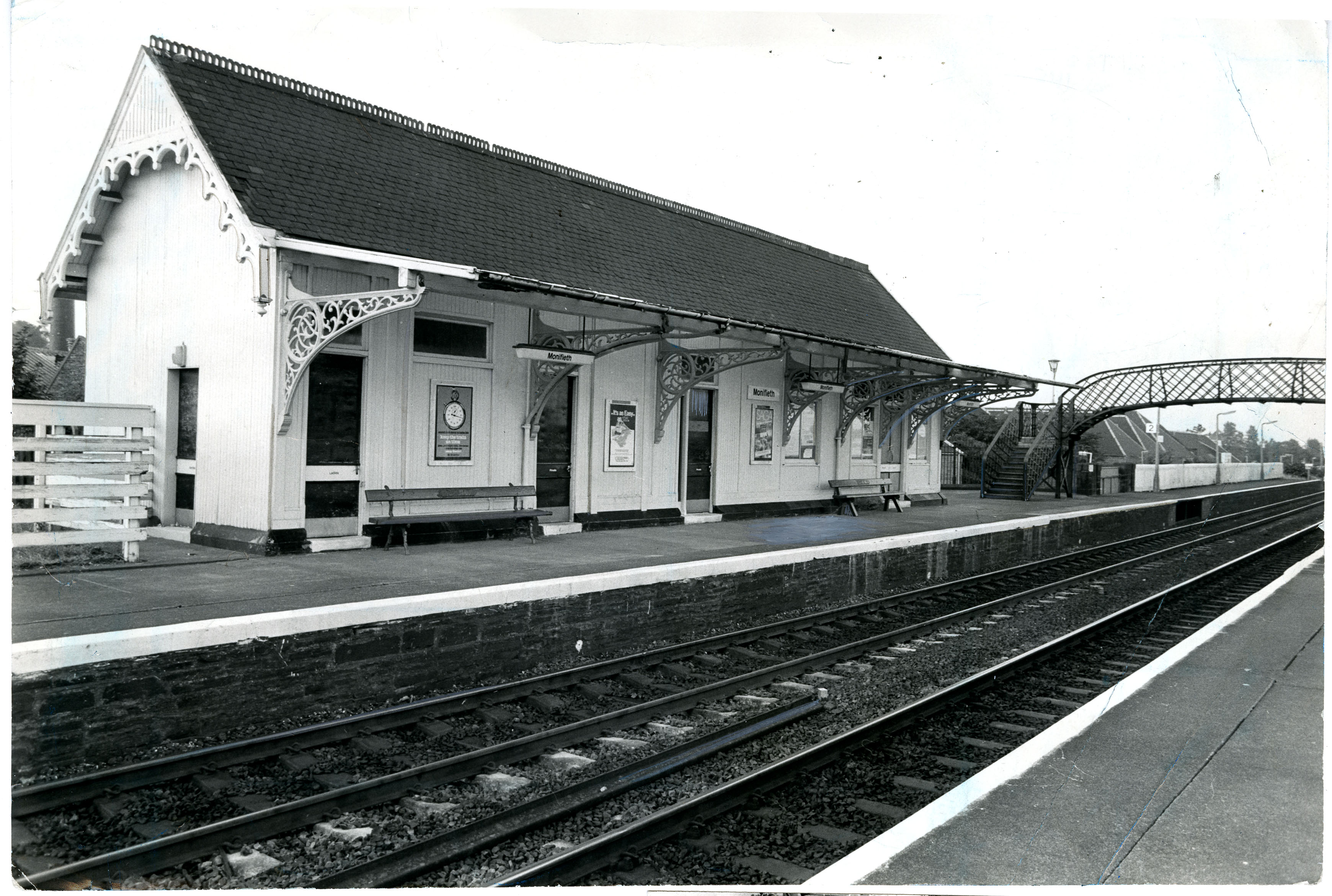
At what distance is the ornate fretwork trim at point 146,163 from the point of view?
9.05 m

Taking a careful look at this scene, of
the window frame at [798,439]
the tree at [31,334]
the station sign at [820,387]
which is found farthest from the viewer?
the window frame at [798,439]

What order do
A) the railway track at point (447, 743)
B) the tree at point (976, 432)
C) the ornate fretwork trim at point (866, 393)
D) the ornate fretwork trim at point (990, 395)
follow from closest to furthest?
the railway track at point (447, 743)
the ornate fretwork trim at point (866, 393)
the ornate fretwork trim at point (990, 395)
the tree at point (976, 432)

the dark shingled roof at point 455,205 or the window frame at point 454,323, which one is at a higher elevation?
the dark shingled roof at point 455,205

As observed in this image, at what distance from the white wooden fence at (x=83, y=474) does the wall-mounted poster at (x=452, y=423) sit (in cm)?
307

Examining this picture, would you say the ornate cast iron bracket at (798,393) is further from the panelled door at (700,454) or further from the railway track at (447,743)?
the railway track at (447,743)

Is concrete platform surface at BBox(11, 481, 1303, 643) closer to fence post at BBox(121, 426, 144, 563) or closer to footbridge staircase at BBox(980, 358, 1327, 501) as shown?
fence post at BBox(121, 426, 144, 563)

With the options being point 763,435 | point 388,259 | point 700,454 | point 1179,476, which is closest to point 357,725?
point 388,259

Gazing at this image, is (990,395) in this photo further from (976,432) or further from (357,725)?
(357,725)

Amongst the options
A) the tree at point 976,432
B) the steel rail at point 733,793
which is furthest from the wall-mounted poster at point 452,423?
the tree at point 976,432

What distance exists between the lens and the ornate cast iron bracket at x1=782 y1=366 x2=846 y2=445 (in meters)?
16.7

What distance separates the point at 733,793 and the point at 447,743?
2.07 m

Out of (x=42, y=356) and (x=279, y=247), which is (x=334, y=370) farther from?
(x=42, y=356)

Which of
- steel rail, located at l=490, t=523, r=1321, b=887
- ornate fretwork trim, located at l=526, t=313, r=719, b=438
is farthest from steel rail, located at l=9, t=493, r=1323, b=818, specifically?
ornate fretwork trim, located at l=526, t=313, r=719, b=438

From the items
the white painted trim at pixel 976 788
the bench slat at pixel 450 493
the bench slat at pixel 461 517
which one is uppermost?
the bench slat at pixel 450 493
